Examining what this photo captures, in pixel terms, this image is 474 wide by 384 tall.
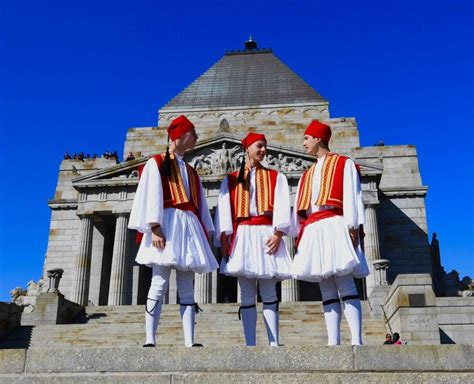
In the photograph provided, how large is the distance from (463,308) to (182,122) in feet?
43.4

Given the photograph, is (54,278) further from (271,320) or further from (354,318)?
(354,318)

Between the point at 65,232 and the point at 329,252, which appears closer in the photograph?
A: the point at 329,252

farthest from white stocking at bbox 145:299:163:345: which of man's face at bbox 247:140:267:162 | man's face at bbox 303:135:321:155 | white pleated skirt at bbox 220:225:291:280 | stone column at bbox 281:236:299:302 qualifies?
stone column at bbox 281:236:299:302

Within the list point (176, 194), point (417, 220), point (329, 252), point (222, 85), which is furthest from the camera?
point (222, 85)

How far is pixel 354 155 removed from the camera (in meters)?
32.5

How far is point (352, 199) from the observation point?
6.73 metres

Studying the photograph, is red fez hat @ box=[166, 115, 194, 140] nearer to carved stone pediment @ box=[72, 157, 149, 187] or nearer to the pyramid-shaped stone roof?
carved stone pediment @ box=[72, 157, 149, 187]

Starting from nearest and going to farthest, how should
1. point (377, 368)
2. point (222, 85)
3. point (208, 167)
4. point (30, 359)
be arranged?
point (377, 368) → point (30, 359) → point (208, 167) → point (222, 85)

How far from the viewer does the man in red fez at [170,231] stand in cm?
655

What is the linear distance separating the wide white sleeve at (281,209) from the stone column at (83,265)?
21.4m

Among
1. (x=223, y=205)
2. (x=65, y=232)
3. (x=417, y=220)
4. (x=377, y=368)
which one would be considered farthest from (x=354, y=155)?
(x=377, y=368)

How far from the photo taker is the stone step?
5059mm

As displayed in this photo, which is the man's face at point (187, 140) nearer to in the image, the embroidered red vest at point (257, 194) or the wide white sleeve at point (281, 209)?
the embroidered red vest at point (257, 194)

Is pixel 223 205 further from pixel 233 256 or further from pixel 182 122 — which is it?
pixel 182 122
